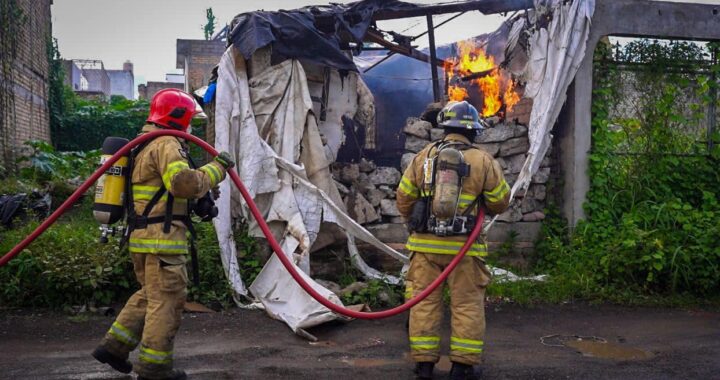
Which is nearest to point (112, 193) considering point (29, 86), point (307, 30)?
point (307, 30)

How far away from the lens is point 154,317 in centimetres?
414

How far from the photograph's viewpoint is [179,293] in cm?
427

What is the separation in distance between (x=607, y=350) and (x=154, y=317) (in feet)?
11.9

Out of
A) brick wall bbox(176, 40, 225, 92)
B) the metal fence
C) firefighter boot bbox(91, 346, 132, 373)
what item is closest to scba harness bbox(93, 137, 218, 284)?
firefighter boot bbox(91, 346, 132, 373)

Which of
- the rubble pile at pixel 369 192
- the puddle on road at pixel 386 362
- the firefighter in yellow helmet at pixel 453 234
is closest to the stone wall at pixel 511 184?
the rubble pile at pixel 369 192

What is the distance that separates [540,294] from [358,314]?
3112 millimetres

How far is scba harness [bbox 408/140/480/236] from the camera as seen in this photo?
4.48 m

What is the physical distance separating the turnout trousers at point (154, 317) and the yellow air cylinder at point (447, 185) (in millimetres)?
1786

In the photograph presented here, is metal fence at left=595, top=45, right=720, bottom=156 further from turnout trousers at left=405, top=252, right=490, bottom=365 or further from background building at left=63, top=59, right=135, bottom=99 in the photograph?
background building at left=63, top=59, right=135, bottom=99

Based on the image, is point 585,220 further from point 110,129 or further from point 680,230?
point 110,129

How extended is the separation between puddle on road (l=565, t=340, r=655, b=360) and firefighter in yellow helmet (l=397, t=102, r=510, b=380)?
1343mm

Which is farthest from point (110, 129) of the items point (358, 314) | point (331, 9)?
point (358, 314)

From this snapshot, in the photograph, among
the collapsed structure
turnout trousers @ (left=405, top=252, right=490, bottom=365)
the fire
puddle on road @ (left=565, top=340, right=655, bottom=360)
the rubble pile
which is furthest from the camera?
the fire

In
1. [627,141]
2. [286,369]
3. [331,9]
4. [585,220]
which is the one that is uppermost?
[331,9]
